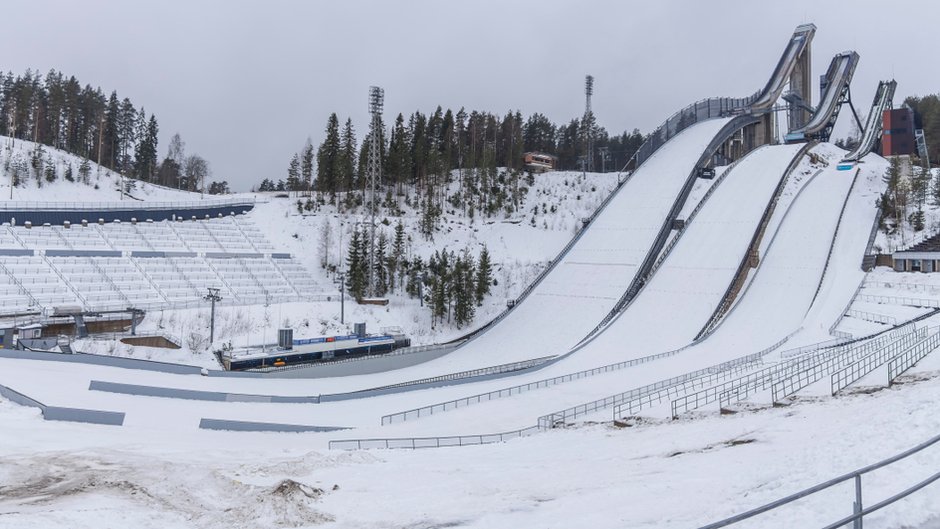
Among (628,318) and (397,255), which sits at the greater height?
(397,255)

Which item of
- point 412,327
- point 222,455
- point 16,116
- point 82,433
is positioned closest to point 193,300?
point 412,327

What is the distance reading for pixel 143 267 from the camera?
35.8 m

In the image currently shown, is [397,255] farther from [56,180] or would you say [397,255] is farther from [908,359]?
[908,359]

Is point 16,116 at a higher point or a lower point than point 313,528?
higher

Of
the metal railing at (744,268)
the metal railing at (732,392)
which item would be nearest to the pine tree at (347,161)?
the metal railing at (744,268)

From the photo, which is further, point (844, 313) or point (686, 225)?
point (686, 225)

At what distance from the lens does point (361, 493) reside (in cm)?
881

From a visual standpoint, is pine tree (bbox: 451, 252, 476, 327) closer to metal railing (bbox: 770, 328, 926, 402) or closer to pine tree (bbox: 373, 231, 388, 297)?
pine tree (bbox: 373, 231, 388, 297)

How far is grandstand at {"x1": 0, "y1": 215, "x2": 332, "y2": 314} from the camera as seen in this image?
31.3m

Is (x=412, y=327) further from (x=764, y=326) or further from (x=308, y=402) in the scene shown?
(x=764, y=326)

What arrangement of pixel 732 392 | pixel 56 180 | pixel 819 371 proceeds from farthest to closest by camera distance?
1. pixel 56 180
2. pixel 732 392
3. pixel 819 371

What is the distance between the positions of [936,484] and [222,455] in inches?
431

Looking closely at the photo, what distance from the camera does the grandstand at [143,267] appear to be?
3127 centimetres

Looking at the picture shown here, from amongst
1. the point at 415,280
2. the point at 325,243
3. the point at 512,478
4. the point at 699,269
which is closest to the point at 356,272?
the point at 415,280
